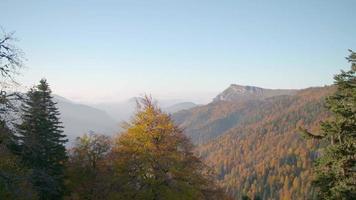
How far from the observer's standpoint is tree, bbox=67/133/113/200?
23.8m

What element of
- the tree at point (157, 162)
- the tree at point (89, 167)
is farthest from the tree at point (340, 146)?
the tree at point (89, 167)

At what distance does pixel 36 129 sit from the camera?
32188 millimetres

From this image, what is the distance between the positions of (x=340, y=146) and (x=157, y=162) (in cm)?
947

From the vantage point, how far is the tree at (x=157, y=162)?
20.3 metres

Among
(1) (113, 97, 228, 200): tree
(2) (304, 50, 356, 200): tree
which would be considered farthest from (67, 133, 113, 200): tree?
(2) (304, 50, 356, 200): tree

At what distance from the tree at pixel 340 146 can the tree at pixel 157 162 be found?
6.10 meters

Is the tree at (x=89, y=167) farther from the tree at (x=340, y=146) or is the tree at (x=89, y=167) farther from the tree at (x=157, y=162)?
the tree at (x=340, y=146)

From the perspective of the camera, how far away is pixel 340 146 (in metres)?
19.5

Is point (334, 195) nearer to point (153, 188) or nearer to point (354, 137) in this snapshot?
point (354, 137)

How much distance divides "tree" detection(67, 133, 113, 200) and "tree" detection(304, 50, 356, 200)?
477 inches

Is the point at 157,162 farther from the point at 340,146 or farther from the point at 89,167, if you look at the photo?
the point at 89,167

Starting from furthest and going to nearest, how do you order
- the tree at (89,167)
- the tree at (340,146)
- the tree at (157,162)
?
the tree at (89,167), the tree at (157,162), the tree at (340,146)

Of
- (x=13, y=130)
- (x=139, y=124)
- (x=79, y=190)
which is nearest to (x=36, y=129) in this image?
(x=79, y=190)

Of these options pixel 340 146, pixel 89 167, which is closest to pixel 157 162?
pixel 340 146
